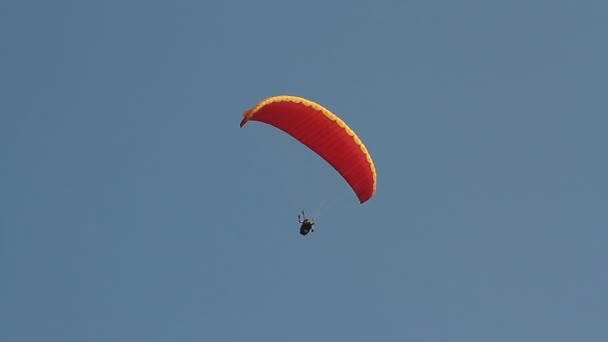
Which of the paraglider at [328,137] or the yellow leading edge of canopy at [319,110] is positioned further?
the paraglider at [328,137]

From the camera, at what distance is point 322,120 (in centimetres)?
4666

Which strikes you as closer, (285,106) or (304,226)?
(285,106)

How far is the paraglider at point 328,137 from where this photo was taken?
46125 millimetres

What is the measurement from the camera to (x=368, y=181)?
47812 mm

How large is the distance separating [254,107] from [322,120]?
3586 mm

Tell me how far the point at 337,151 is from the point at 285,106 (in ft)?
10.2

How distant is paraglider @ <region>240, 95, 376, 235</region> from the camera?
151 ft

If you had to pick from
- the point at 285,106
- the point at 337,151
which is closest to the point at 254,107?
the point at 285,106

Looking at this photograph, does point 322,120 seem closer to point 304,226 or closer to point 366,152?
point 366,152

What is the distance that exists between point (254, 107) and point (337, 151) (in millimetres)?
4735

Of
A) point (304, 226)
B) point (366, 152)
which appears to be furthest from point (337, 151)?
point (304, 226)

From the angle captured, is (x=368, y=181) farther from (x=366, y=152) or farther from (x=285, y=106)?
(x=285, y=106)

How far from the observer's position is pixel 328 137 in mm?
47062

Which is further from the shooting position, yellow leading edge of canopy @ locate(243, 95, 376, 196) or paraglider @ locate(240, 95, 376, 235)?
paraglider @ locate(240, 95, 376, 235)
